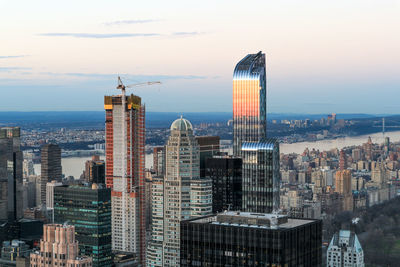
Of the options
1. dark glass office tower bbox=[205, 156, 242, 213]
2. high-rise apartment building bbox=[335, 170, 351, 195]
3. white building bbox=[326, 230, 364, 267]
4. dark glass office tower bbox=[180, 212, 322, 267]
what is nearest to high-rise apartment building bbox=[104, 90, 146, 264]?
dark glass office tower bbox=[205, 156, 242, 213]

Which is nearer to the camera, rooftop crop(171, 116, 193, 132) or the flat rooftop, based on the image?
the flat rooftop

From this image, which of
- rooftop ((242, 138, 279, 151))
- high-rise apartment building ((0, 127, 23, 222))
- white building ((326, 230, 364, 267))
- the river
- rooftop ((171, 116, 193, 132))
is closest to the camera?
white building ((326, 230, 364, 267))

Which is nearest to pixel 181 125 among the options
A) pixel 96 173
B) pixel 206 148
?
pixel 206 148

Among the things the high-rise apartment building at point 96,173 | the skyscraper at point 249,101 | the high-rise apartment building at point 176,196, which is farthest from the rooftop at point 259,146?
the high-rise apartment building at point 96,173

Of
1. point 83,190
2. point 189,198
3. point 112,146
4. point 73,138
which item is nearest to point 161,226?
point 189,198

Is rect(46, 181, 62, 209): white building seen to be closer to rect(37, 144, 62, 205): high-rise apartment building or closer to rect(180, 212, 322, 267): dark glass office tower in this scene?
rect(37, 144, 62, 205): high-rise apartment building

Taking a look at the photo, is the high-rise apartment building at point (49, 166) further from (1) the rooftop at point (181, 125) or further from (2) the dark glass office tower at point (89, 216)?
(1) the rooftop at point (181, 125)

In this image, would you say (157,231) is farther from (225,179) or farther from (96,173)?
(96,173)
